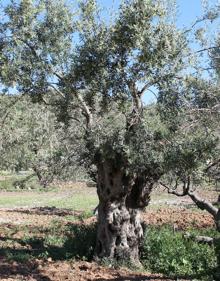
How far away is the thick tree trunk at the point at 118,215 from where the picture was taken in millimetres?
10969

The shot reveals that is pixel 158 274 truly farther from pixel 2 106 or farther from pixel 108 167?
pixel 2 106

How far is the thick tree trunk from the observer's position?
10969mm

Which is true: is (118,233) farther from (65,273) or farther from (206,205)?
(206,205)

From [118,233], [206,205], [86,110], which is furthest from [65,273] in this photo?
[206,205]

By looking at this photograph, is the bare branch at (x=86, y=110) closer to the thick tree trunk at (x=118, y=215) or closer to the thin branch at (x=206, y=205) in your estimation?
the thick tree trunk at (x=118, y=215)

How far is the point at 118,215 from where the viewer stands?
36.4 feet

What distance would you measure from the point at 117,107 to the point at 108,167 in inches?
76.2

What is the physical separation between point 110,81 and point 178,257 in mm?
4542

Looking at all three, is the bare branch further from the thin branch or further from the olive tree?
the thin branch

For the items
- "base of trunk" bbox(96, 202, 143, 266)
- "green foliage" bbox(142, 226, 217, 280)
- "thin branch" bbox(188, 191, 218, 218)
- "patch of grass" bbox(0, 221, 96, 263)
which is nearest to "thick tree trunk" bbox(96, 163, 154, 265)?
"base of trunk" bbox(96, 202, 143, 266)

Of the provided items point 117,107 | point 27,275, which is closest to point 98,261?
point 27,275

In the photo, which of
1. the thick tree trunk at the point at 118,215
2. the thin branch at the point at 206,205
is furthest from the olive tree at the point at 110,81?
the thin branch at the point at 206,205

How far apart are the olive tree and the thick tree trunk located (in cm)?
2

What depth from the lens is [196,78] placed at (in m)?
9.08
